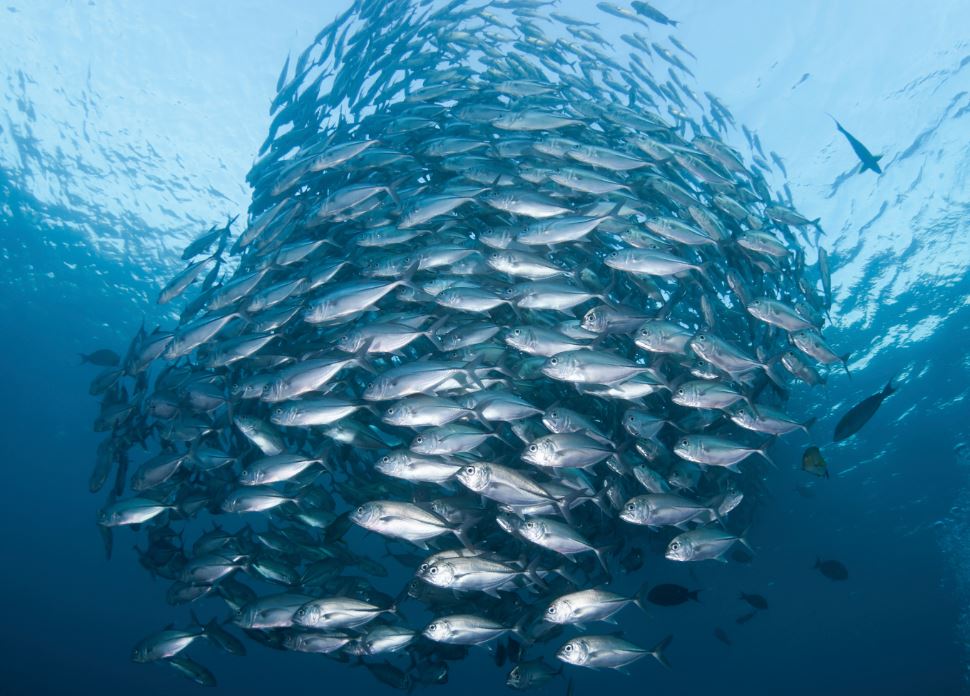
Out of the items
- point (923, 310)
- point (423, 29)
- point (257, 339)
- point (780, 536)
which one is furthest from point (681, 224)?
point (780, 536)

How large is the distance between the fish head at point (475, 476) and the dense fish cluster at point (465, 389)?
3cm

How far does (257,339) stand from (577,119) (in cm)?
507

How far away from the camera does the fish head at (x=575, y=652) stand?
5738mm

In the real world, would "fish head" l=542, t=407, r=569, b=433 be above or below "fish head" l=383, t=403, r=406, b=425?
below

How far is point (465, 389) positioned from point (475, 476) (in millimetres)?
1143

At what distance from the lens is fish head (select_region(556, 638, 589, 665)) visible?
574cm

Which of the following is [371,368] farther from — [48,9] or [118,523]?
[48,9]

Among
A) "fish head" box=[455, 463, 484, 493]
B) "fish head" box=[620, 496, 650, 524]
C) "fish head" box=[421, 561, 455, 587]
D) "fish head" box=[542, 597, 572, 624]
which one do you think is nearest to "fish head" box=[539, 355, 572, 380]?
"fish head" box=[455, 463, 484, 493]

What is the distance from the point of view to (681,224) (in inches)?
236

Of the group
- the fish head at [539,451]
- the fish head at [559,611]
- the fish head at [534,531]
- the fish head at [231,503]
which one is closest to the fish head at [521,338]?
the fish head at [539,451]

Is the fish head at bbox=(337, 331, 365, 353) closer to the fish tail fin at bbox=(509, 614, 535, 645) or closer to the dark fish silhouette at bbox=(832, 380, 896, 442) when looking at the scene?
the fish tail fin at bbox=(509, 614, 535, 645)

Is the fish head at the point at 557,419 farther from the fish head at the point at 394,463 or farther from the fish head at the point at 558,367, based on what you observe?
the fish head at the point at 394,463

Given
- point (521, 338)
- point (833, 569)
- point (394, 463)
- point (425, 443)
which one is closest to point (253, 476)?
point (394, 463)

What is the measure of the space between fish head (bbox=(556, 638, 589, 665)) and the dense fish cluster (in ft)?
0.08
